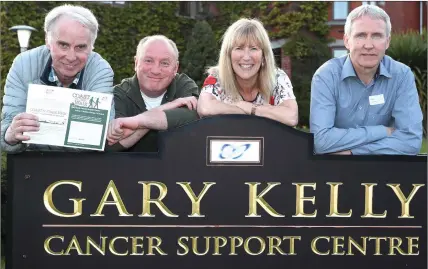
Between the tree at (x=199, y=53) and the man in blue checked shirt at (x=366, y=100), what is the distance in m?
9.23

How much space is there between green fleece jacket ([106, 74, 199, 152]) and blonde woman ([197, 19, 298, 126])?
0.10 meters

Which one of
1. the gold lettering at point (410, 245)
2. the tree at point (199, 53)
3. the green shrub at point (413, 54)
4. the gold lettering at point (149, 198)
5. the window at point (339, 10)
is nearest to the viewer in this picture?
the gold lettering at point (149, 198)

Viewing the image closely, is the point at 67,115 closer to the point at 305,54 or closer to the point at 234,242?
the point at 234,242

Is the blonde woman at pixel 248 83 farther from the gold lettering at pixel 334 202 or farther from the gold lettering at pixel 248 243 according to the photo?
the gold lettering at pixel 248 243

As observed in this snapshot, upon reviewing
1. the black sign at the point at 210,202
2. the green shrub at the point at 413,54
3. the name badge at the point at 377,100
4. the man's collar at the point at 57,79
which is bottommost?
the black sign at the point at 210,202

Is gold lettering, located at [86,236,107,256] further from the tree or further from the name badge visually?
the tree

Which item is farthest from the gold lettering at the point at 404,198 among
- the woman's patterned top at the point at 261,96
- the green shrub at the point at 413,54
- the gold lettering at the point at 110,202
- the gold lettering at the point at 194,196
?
the green shrub at the point at 413,54

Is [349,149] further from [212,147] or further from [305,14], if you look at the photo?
[305,14]

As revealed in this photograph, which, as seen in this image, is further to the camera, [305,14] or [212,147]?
[305,14]

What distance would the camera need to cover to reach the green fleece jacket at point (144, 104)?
2.80 meters

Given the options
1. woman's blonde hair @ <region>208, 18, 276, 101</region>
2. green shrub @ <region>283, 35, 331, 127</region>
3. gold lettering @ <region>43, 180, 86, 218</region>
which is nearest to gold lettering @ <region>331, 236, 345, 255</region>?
woman's blonde hair @ <region>208, 18, 276, 101</region>

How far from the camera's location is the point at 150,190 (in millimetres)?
2629

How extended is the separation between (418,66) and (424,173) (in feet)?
28.8

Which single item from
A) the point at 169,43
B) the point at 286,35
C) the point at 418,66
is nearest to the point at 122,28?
the point at 286,35
